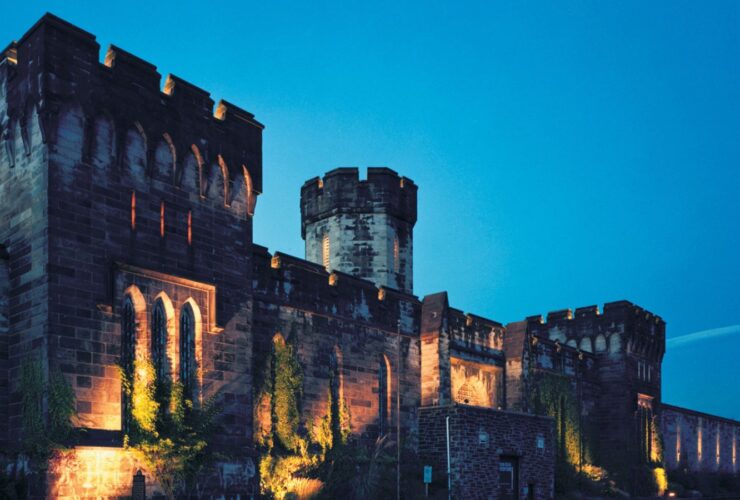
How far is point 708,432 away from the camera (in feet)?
164

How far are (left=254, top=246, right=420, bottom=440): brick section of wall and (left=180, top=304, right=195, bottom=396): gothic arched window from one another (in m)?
3.12

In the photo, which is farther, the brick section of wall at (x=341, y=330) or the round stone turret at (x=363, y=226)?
the round stone turret at (x=363, y=226)

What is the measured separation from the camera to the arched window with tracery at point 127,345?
1695cm

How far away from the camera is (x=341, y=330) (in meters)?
25.1

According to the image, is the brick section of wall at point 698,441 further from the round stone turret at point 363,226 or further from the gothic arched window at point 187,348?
the gothic arched window at point 187,348

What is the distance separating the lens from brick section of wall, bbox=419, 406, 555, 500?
26.0 metres

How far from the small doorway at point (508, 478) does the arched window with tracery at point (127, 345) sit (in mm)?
14953

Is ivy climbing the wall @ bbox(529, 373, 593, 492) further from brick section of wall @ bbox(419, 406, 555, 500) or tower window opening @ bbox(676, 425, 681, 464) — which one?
tower window opening @ bbox(676, 425, 681, 464)

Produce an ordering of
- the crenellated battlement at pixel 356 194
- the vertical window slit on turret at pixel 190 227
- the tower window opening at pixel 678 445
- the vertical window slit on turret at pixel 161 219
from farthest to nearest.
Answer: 1. the tower window opening at pixel 678 445
2. the crenellated battlement at pixel 356 194
3. the vertical window slit on turret at pixel 190 227
4. the vertical window slit on turret at pixel 161 219

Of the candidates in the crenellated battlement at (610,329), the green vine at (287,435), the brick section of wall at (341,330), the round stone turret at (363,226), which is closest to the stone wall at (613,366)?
the crenellated battlement at (610,329)

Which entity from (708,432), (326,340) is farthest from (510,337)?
(708,432)

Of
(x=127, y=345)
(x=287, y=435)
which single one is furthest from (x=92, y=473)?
(x=287, y=435)

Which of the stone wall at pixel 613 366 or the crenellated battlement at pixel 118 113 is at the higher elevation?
the crenellated battlement at pixel 118 113

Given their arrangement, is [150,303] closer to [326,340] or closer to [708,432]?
[326,340]
